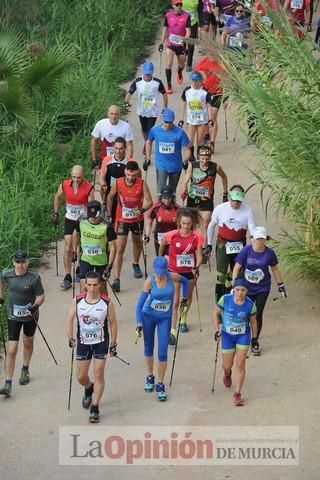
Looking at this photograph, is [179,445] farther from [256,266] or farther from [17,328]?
[256,266]

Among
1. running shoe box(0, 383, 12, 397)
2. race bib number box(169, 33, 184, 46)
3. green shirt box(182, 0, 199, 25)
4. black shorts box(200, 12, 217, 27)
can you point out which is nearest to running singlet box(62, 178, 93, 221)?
running shoe box(0, 383, 12, 397)

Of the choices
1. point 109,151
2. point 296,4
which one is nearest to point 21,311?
point 109,151

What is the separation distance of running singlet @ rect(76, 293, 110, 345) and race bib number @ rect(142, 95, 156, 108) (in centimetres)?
766

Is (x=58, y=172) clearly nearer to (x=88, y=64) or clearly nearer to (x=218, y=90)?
(x=218, y=90)

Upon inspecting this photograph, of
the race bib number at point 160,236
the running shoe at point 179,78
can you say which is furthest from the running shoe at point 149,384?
the running shoe at point 179,78

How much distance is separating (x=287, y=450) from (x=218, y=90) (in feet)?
28.3

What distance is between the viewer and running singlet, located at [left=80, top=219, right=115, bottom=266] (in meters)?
15.4

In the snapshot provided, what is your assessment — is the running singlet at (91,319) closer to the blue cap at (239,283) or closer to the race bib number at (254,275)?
the blue cap at (239,283)

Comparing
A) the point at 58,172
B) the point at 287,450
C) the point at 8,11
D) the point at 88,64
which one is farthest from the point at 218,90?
the point at 287,450

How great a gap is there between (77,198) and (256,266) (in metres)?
2.84

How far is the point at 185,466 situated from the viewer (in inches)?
505

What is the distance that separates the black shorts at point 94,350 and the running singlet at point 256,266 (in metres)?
2.16

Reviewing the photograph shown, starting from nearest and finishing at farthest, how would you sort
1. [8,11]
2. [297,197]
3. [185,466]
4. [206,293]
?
1. [185,466]
2. [297,197]
3. [206,293]
4. [8,11]

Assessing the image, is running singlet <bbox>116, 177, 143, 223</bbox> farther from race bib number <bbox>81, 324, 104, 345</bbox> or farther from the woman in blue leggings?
race bib number <bbox>81, 324, 104, 345</bbox>
